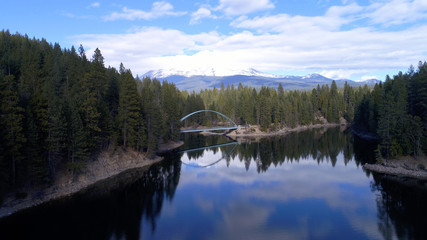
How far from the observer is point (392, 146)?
3953 centimetres

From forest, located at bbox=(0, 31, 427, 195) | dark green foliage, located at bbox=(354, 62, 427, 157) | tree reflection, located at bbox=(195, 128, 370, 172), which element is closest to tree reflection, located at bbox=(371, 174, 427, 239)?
dark green foliage, located at bbox=(354, 62, 427, 157)

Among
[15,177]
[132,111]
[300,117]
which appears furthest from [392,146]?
[300,117]

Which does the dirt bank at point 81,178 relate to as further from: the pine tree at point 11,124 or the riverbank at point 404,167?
the riverbank at point 404,167

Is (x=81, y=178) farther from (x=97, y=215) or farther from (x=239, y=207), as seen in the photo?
(x=239, y=207)

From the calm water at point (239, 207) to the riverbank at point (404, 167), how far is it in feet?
6.69

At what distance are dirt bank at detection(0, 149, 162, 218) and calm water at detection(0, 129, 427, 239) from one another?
140cm

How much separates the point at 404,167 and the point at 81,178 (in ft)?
132

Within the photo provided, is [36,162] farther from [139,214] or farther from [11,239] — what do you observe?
[139,214]

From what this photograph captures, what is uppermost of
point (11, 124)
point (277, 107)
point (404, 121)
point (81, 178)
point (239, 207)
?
point (11, 124)

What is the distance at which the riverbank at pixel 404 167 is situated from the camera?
35.5m

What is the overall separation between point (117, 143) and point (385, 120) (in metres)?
39.0

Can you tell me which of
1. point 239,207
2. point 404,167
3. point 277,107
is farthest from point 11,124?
point 277,107

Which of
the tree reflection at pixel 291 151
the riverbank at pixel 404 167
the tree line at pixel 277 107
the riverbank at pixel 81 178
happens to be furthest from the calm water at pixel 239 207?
the tree line at pixel 277 107

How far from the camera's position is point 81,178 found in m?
33.2
